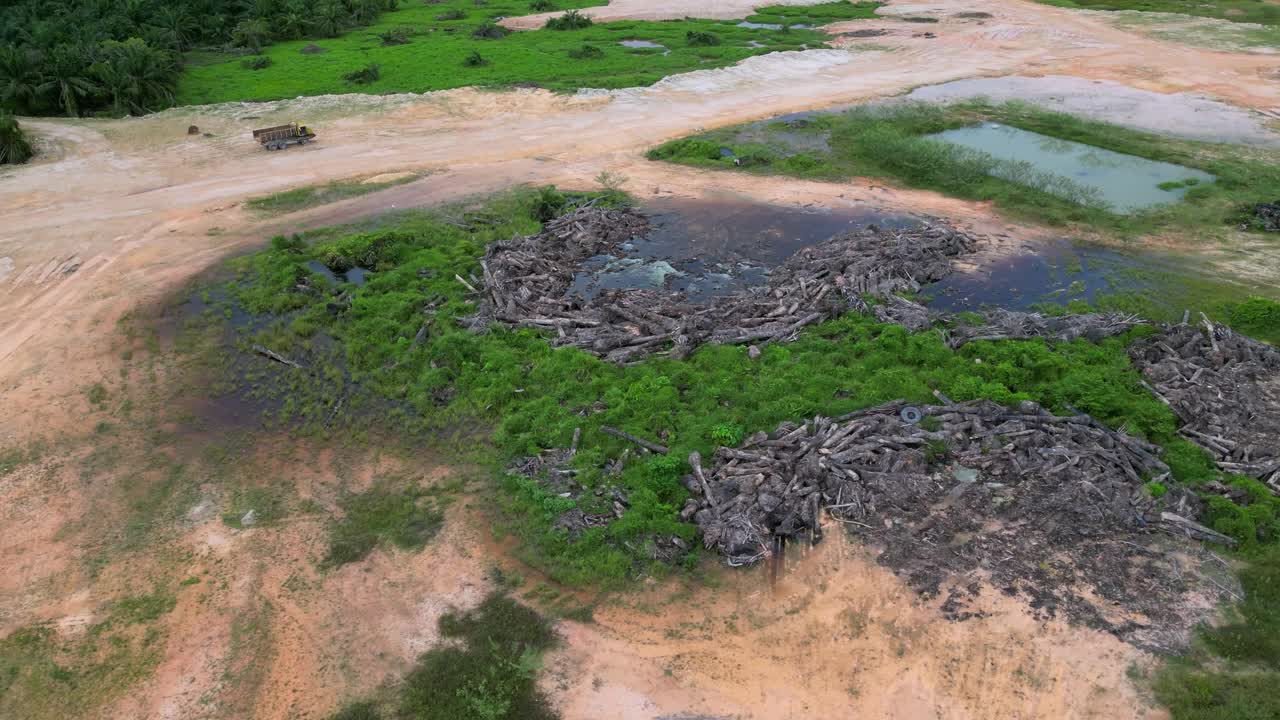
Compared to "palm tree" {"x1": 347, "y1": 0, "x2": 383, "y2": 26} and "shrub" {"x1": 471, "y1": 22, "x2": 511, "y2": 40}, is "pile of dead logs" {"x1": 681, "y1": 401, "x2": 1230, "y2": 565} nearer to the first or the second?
"shrub" {"x1": 471, "y1": 22, "x2": 511, "y2": 40}

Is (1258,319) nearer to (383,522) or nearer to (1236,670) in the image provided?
(1236,670)

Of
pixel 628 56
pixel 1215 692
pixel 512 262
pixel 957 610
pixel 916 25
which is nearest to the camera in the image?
pixel 1215 692

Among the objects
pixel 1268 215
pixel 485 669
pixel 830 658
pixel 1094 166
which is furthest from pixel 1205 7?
pixel 485 669

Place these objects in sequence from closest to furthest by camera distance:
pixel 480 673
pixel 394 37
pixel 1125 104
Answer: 1. pixel 480 673
2. pixel 1125 104
3. pixel 394 37

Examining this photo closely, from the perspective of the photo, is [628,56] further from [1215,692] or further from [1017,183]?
[1215,692]

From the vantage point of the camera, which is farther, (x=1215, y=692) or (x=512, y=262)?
(x=512, y=262)

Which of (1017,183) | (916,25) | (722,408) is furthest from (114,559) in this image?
(916,25)

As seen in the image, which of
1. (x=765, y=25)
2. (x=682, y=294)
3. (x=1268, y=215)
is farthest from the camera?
(x=765, y=25)
